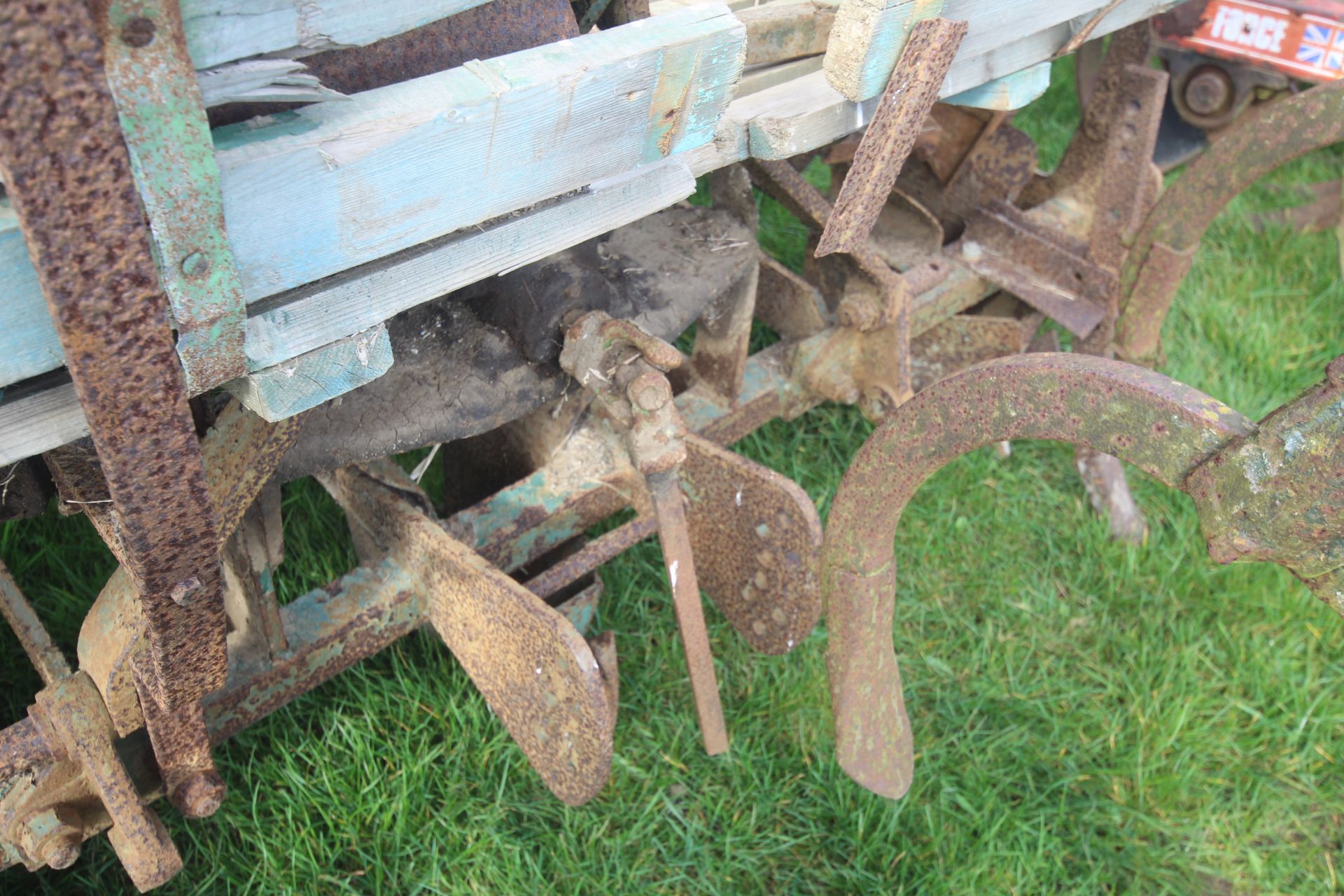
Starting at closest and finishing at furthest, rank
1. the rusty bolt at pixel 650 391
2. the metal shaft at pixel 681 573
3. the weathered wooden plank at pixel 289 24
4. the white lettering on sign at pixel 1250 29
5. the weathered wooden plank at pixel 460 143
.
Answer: the weathered wooden plank at pixel 289 24
the weathered wooden plank at pixel 460 143
the rusty bolt at pixel 650 391
the metal shaft at pixel 681 573
the white lettering on sign at pixel 1250 29

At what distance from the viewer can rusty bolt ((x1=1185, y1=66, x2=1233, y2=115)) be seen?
11.2 ft

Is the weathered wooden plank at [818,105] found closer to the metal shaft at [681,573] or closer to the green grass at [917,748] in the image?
the metal shaft at [681,573]

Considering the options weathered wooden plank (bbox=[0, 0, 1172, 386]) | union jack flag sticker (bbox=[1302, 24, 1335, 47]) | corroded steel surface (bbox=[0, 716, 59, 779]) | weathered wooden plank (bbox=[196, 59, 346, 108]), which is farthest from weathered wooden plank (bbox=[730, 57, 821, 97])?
union jack flag sticker (bbox=[1302, 24, 1335, 47])

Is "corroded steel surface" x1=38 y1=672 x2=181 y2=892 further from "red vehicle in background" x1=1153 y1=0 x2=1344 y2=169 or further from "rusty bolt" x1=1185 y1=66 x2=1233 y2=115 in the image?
"rusty bolt" x1=1185 y1=66 x2=1233 y2=115

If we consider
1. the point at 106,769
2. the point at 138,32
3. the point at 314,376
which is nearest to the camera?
the point at 138,32

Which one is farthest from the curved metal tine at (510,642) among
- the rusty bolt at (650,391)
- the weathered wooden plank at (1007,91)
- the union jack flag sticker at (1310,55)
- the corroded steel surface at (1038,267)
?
the union jack flag sticker at (1310,55)

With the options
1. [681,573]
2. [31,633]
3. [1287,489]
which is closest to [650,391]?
[681,573]

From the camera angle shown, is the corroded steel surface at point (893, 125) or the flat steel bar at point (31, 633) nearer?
the flat steel bar at point (31, 633)

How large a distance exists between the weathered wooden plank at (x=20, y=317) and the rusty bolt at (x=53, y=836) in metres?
0.73

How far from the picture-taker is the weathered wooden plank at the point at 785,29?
1896 millimetres

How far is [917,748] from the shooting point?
227 cm

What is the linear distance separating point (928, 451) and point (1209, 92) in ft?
8.81

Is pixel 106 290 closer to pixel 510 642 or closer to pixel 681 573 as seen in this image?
pixel 510 642

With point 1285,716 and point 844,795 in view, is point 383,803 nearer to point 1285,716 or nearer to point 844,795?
point 844,795
